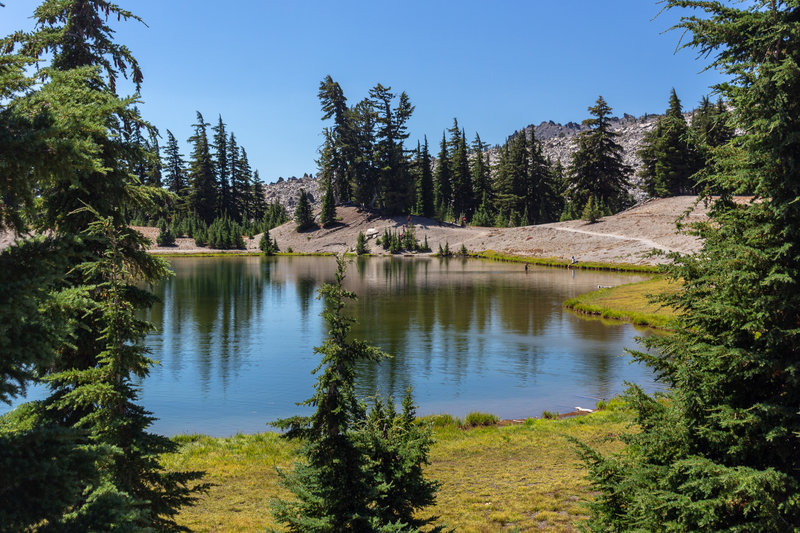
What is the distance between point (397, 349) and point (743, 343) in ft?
70.5

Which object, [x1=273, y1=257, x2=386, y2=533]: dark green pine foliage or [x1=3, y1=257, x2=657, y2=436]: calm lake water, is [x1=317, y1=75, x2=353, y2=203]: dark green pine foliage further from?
[x1=273, y1=257, x2=386, y2=533]: dark green pine foliage

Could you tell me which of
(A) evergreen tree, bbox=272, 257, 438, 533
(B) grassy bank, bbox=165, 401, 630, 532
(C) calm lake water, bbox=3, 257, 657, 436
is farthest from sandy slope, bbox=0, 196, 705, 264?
(A) evergreen tree, bbox=272, 257, 438, 533

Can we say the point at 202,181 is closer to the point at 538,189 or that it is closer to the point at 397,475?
the point at 538,189

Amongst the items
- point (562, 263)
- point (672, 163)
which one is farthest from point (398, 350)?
point (672, 163)

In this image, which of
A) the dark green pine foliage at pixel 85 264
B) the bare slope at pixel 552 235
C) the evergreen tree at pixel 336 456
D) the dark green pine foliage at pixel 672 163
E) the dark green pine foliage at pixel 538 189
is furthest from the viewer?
the dark green pine foliage at pixel 538 189

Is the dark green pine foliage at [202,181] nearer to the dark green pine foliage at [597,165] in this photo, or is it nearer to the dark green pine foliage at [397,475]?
the dark green pine foliage at [597,165]

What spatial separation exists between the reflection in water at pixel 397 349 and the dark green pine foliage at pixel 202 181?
210 feet

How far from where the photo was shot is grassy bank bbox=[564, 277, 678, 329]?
109 ft

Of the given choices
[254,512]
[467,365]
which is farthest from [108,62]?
[467,365]

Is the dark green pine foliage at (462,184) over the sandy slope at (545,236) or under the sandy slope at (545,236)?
over

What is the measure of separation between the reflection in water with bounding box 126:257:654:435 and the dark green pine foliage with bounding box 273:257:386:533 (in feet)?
20.1

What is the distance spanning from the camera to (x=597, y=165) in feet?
300

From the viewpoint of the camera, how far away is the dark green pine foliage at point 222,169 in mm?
114000

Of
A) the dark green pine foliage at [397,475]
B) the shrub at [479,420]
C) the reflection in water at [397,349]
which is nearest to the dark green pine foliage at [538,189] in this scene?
the reflection in water at [397,349]
